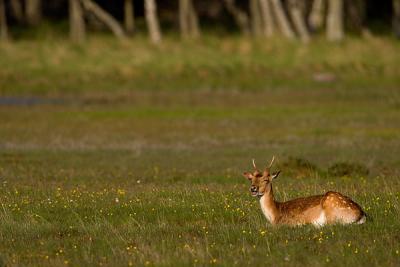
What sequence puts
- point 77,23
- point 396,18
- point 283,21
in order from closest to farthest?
point 283,21 → point 77,23 → point 396,18

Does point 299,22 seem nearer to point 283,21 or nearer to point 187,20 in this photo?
point 283,21

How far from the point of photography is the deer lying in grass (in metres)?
13.7

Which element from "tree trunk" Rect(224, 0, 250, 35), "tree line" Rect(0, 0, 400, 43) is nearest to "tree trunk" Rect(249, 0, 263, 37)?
"tree line" Rect(0, 0, 400, 43)

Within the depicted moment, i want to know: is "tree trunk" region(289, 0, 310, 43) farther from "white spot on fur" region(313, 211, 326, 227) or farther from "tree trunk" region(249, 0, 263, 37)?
"white spot on fur" region(313, 211, 326, 227)

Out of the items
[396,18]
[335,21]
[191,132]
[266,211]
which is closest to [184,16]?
[335,21]

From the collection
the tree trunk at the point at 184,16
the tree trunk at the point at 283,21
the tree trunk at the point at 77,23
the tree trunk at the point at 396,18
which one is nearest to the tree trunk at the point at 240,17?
the tree trunk at the point at 184,16

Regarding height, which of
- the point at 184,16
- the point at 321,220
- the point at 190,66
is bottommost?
the point at 184,16

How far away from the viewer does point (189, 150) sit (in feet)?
90.0

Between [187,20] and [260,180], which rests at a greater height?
[260,180]

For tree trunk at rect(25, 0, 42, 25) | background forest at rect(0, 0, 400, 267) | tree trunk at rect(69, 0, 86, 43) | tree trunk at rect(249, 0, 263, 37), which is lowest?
tree trunk at rect(25, 0, 42, 25)

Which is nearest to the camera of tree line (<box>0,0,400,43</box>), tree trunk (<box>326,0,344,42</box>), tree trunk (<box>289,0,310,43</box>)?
tree trunk (<box>289,0,310,43</box>)

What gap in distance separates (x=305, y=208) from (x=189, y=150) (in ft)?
44.0

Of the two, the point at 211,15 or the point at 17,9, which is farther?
the point at 211,15

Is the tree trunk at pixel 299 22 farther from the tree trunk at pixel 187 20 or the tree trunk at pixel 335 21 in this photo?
the tree trunk at pixel 187 20
